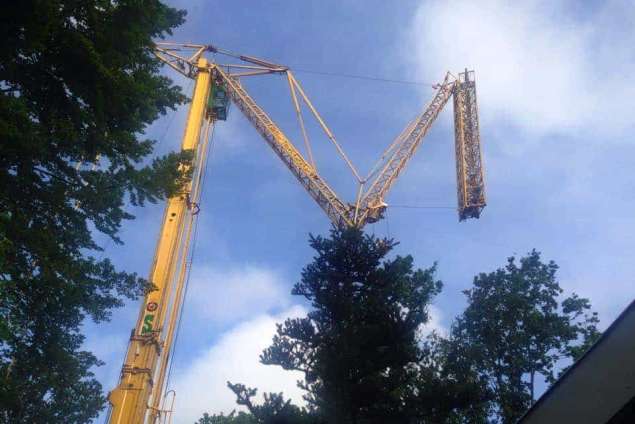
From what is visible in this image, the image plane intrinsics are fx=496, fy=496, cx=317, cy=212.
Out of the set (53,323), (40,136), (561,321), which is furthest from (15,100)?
(561,321)

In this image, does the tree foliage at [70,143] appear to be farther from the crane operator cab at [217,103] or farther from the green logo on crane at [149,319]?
the crane operator cab at [217,103]

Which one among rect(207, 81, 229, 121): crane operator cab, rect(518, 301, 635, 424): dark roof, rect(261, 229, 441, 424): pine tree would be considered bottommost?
rect(518, 301, 635, 424): dark roof

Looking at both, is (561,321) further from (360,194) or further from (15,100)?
(15,100)

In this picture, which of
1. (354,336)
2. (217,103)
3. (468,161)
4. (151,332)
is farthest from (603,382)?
(468,161)

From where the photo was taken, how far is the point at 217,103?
26891 mm

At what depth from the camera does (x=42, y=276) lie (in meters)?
10.3

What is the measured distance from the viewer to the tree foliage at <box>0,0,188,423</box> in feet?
31.9

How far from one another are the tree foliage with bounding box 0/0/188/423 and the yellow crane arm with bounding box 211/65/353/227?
17342 millimetres

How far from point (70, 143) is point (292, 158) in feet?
67.3

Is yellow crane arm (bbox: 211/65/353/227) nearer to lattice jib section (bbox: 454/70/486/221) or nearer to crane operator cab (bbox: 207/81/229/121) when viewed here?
crane operator cab (bbox: 207/81/229/121)

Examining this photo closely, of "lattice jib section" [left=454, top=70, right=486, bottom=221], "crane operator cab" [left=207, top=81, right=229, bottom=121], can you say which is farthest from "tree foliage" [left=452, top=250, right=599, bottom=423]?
"crane operator cab" [left=207, top=81, right=229, bottom=121]

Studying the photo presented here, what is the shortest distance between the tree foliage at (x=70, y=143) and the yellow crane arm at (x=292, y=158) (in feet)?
56.9

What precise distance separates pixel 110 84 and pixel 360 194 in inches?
861

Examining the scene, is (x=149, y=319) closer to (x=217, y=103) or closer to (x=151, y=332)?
(x=151, y=332)
